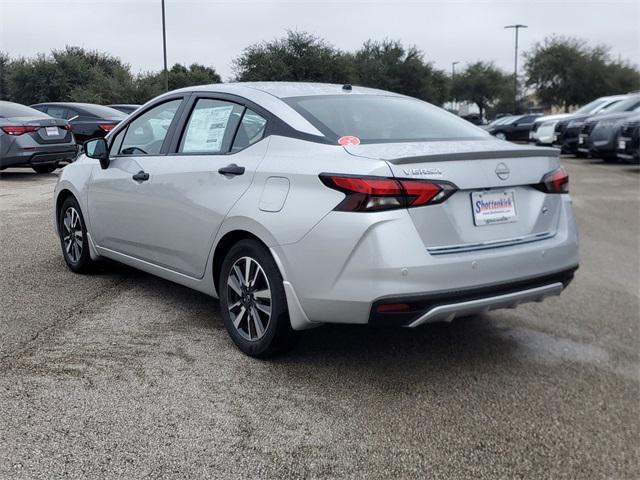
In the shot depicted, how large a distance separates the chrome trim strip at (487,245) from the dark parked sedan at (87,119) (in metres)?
13.2

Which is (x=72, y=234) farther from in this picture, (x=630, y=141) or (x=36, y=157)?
(x=630, y=141)

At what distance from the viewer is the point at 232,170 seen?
3947 millimetres

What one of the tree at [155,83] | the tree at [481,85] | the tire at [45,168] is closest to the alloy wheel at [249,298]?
the tire at [45,168]

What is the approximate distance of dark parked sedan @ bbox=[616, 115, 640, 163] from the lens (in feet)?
45.9

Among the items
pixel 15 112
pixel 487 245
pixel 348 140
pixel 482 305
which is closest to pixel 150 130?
pixel 348 140

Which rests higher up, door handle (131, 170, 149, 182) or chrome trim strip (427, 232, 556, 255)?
door handle (131, 170, 149, 182)

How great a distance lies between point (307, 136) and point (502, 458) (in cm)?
188

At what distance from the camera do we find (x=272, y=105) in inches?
158

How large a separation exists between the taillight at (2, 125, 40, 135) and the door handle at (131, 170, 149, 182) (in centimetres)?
848

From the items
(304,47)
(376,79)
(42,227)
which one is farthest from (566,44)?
(42,227)

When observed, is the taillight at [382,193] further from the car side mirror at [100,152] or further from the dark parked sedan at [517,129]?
the dark parked sedan at [517,129]

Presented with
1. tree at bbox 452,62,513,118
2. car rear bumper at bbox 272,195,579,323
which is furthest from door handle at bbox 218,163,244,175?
tree at bbox 452,62,513,118

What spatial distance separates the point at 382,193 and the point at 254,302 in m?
1.06

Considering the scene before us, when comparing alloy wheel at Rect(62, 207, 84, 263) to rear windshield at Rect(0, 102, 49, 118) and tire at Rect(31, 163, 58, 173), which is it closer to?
rear windshield at Rect(0, 102, 49, 118)
